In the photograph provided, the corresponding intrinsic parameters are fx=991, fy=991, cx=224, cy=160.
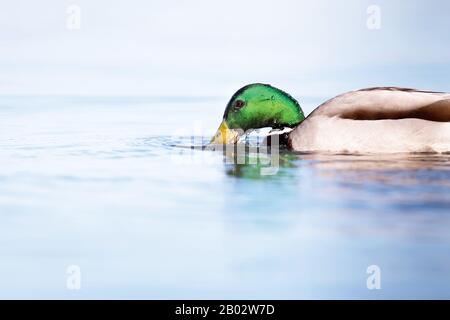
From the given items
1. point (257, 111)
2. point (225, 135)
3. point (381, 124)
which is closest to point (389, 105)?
point (381, 124)

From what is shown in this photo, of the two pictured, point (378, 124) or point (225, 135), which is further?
point (225, 135)

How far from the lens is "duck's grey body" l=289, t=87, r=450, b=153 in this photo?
25.6 feet

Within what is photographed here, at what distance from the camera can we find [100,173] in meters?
6.89

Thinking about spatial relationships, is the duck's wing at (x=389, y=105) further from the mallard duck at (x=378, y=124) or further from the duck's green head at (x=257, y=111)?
the duck's green head at (x=257, y=111)

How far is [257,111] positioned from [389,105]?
142 cm

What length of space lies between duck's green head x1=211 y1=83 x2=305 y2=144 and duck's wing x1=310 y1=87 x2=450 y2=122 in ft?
2.63

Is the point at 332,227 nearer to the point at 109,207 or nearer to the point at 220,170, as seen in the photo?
the point at 109,207

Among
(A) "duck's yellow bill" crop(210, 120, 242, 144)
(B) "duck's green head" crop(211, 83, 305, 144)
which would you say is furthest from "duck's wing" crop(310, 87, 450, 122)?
(A) "duck's yellow bill" crop(210, 120, 242, 144)

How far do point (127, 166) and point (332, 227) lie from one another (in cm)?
253

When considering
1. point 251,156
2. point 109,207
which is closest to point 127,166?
point 251,156

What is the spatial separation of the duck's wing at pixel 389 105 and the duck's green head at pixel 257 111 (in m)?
0.80

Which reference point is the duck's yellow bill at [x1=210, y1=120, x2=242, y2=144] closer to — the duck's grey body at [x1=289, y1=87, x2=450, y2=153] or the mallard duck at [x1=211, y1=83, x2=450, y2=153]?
the mallard duck at [x1=211, y1=83, x2=450, y2=153]

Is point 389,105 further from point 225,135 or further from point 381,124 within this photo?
point 225,135

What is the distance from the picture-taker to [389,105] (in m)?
7.89
